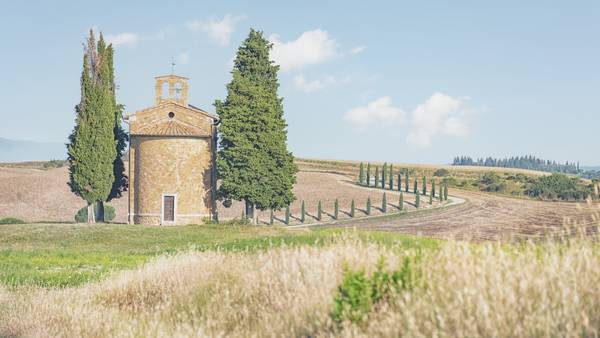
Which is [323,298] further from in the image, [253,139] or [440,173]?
[440,173]

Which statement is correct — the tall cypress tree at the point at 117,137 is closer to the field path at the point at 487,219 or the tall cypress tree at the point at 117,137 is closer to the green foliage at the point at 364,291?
the field path at the point at 487,219

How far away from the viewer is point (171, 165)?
4466cm

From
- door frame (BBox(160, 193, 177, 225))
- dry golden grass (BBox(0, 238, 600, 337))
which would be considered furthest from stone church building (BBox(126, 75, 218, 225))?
dry golden grass (BBox(0, 238, 600, 337))

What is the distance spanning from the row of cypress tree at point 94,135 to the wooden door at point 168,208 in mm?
3988

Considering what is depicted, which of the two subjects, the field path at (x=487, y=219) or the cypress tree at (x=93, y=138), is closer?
the cypress tree at (x=93, y=138)

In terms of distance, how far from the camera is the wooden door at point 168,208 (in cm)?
4450

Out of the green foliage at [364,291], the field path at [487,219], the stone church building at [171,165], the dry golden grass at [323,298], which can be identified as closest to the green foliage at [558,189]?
the field path at [487,219]

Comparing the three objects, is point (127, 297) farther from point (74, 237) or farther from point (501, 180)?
point (501, 180)

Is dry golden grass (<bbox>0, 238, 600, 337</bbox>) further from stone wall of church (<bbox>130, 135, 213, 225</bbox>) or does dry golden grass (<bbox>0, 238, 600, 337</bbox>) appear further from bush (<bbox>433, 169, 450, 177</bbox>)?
bush (<bbox>433, 169, 450, 177</bbox>)

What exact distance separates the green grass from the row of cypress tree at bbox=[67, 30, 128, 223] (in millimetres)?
6371

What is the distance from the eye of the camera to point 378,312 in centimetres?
852

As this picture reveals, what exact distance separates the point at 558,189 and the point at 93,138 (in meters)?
61.2

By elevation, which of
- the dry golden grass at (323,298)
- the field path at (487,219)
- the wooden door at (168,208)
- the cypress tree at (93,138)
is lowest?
the field path at (487,219)

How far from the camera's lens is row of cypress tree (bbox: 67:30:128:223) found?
42.8 m
